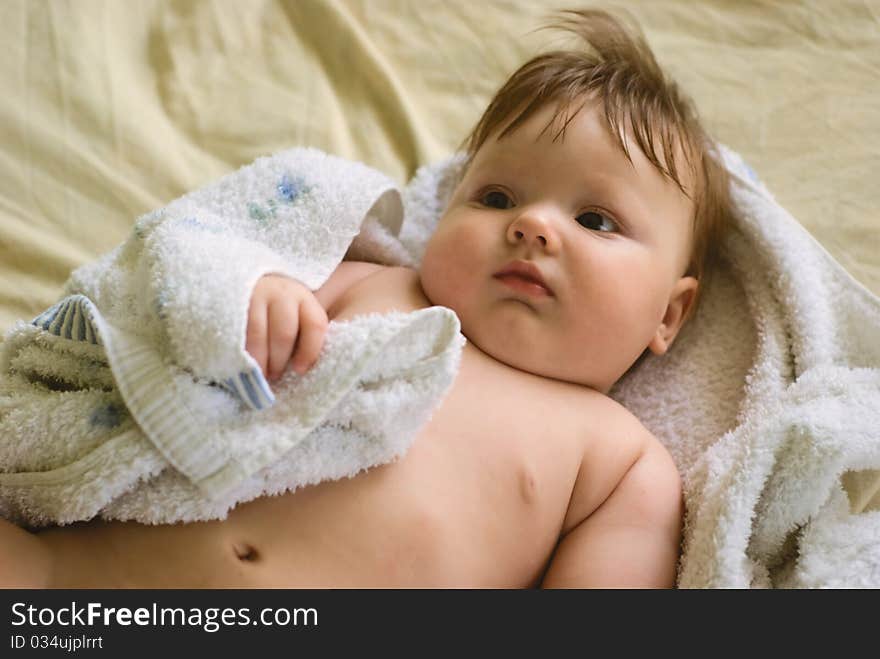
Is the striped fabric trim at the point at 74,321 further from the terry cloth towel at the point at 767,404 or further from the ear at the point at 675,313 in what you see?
the ear at the point at 675,313

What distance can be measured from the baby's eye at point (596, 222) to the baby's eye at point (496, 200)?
0.08 meters

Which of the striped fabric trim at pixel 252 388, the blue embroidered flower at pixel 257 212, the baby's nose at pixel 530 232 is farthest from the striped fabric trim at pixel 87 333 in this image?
the baby's nose at pixel 530 232

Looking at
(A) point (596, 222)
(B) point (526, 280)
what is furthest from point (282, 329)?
(A) point (596, 222)

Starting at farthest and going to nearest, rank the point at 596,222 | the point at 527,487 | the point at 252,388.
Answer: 1. the point at 596,222
2. the point at 527,487
3. the point at 252,388

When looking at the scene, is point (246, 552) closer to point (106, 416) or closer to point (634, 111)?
point (106, 416)

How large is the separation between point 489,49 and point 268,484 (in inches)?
37.4

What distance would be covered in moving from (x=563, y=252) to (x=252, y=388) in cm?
37

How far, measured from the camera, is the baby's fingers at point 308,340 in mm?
850

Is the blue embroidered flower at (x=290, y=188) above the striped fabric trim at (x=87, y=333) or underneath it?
above

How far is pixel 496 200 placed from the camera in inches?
43.0

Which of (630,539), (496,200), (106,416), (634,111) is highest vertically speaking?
(634,111)

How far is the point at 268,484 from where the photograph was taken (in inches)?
33.5
